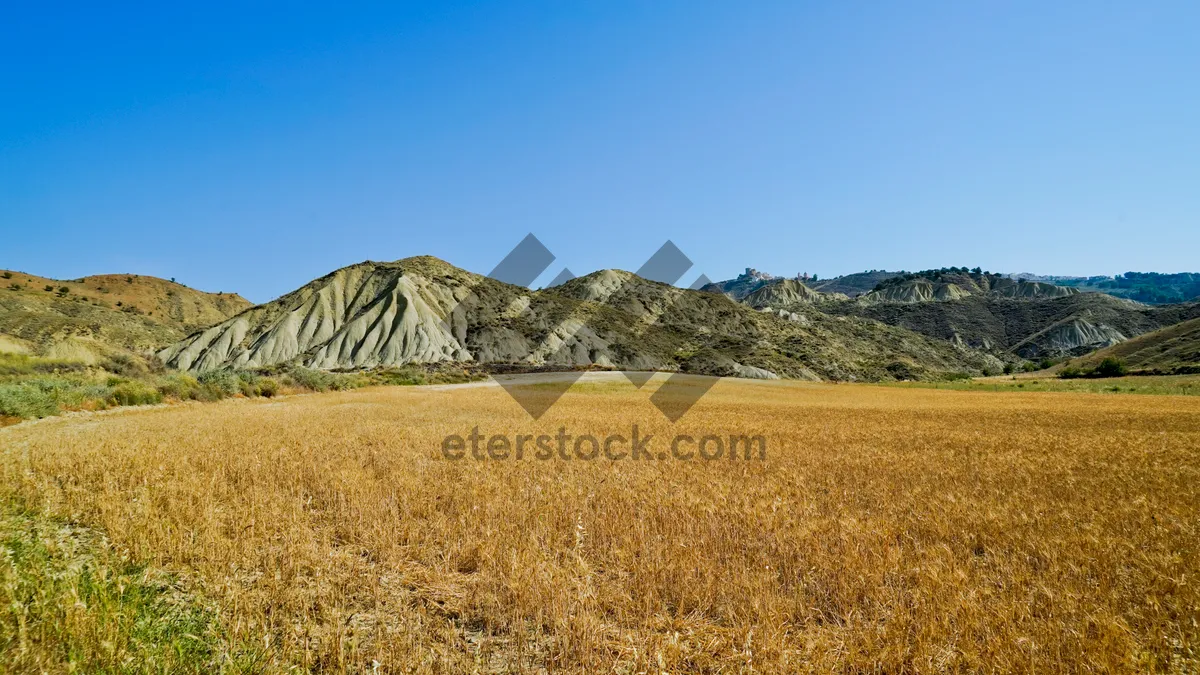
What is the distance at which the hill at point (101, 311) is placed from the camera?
252ft

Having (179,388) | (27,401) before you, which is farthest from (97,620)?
(179,388)

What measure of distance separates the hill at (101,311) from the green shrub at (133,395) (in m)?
12.7

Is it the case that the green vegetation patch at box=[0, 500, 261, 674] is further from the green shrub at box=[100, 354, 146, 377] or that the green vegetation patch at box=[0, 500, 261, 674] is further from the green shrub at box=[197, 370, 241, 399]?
the green shrub at box=[100, 354, 146, 377]

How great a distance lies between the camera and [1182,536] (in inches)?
241

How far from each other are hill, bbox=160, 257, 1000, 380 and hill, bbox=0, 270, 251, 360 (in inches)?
716

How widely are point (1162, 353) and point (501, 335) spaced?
109 m

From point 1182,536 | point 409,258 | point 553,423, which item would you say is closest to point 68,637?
point 1182,536

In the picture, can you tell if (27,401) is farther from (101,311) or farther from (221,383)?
(101,311)

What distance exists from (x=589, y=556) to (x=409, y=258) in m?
130

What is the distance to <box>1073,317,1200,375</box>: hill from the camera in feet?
241

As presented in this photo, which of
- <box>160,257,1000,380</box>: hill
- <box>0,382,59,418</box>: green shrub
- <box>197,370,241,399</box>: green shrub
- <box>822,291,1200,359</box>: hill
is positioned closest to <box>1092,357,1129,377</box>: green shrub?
<box>160,257,1000,380</box>: hill

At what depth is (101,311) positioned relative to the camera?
109 meters

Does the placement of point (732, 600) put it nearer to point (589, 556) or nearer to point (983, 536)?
point (589, 556)

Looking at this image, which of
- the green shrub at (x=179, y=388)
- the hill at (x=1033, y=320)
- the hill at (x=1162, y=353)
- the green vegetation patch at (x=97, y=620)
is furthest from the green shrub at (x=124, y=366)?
the hill at (x=1033, y=320)
